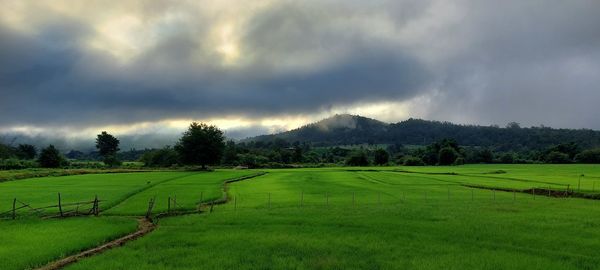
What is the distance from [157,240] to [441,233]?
15.7 m

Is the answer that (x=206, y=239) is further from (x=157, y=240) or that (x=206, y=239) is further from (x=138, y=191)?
(x=138, y=191)

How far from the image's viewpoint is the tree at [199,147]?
10488cm

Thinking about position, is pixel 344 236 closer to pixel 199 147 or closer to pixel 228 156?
pixel 199 147

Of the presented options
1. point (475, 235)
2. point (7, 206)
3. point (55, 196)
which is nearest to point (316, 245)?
point (475, 235)

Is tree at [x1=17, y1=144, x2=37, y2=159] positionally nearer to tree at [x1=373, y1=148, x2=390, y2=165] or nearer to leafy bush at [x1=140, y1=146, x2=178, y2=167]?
leafy bush at [x1=140, y1=146, x2=178, y2=167]

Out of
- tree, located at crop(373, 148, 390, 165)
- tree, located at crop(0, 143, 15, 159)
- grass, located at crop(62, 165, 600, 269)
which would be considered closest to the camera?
grass, located at crop(62, 165, 600, 269)

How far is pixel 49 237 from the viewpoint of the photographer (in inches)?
909

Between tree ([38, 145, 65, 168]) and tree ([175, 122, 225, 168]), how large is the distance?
1675 inches

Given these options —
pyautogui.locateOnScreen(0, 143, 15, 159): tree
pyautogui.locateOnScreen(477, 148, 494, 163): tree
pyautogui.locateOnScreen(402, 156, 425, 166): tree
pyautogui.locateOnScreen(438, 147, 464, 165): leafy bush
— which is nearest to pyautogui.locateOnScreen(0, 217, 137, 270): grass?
pyautogui.locateOnScreen(402, 156, 425, 166): tree

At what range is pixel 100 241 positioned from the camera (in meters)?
22.7

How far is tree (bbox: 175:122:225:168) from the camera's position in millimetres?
104875

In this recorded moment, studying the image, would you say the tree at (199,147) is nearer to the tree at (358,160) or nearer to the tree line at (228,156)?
the tree line at (228,156)

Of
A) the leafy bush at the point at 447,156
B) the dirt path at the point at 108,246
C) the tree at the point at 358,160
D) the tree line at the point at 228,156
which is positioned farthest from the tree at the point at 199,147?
the leafy bush at the point at 447,156

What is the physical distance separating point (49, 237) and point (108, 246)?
14.0 ft
